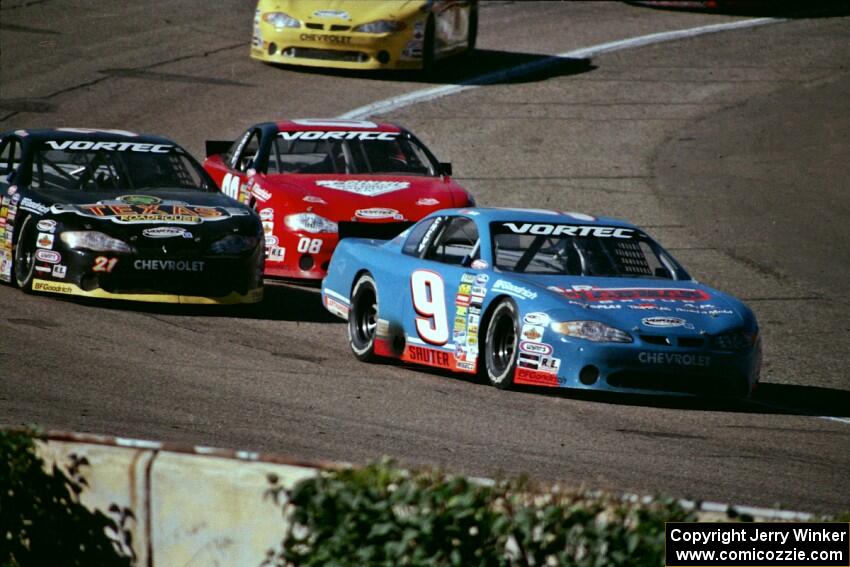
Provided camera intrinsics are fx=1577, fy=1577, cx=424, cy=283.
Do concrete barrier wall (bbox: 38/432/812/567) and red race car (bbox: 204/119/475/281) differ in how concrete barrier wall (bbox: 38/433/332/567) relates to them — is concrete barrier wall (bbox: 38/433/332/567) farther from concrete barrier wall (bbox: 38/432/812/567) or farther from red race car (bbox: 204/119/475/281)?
red race car (bbox: 204/119/475/281)

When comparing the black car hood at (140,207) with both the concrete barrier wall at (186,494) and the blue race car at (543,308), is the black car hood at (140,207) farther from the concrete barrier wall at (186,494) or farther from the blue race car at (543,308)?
the concrete barrier wall at (186,494)

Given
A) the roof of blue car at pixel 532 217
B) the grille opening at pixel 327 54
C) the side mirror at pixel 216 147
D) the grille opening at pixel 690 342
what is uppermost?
the grille opening at pixel 327 54

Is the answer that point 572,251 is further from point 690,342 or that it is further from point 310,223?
point 310,223

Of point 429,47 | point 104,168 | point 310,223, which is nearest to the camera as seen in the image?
point 104,168

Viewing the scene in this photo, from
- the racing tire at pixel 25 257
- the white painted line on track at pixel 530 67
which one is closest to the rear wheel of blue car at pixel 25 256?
the racing tire at pixel 25 257

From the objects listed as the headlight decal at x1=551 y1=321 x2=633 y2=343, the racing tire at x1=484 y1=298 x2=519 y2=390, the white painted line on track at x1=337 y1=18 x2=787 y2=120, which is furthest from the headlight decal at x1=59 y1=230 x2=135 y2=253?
the white painted line on track at x1=337 y1=18 x2=787 y2=120

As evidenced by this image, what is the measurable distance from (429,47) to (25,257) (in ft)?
37.8

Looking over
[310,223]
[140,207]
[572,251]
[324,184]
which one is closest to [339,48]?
[324,184]

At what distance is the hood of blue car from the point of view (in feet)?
32.4

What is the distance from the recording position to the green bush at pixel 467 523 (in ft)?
15.1

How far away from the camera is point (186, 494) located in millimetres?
5289

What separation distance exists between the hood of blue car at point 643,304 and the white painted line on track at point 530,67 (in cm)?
1099

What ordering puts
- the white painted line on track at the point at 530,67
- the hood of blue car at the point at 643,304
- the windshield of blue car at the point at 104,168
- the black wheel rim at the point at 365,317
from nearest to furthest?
the hood of blue car at the point at 643,304 → the black wheel rim at the point at 365,317 → the windshield of blue car at the point at 104,168 → the white painted line on track at the point at 530,67

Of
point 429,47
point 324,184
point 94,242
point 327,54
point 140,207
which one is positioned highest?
point 429,47
